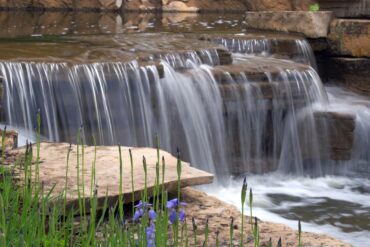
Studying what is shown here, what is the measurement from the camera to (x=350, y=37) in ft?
26.5

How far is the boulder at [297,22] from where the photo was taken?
8352 mm

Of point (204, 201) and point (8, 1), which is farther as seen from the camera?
point (8, 1)

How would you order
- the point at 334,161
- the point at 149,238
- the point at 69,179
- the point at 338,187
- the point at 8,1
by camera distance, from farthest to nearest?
the point at 8,1 → the point at 334,161 → the point at 338,187 → the point at 69,179 → the point at 149,238

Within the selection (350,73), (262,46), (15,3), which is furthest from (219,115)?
(15,3)

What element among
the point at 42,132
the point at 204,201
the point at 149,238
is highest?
the point at 149,238

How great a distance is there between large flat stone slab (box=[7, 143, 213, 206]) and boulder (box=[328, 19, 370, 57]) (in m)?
4.96

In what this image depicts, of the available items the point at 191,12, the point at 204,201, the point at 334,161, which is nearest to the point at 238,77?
the point at 334,161

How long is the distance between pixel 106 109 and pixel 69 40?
7.67ft

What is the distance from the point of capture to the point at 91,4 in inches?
656

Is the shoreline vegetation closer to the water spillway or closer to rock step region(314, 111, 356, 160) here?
the water spillway

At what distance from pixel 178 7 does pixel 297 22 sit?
8372mm

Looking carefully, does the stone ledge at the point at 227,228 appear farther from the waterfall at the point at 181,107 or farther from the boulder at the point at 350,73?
the boulder at the point at 350,73

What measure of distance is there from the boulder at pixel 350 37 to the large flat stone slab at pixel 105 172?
4960 millimetres

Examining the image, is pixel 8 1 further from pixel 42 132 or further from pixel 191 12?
pixel 42 132
